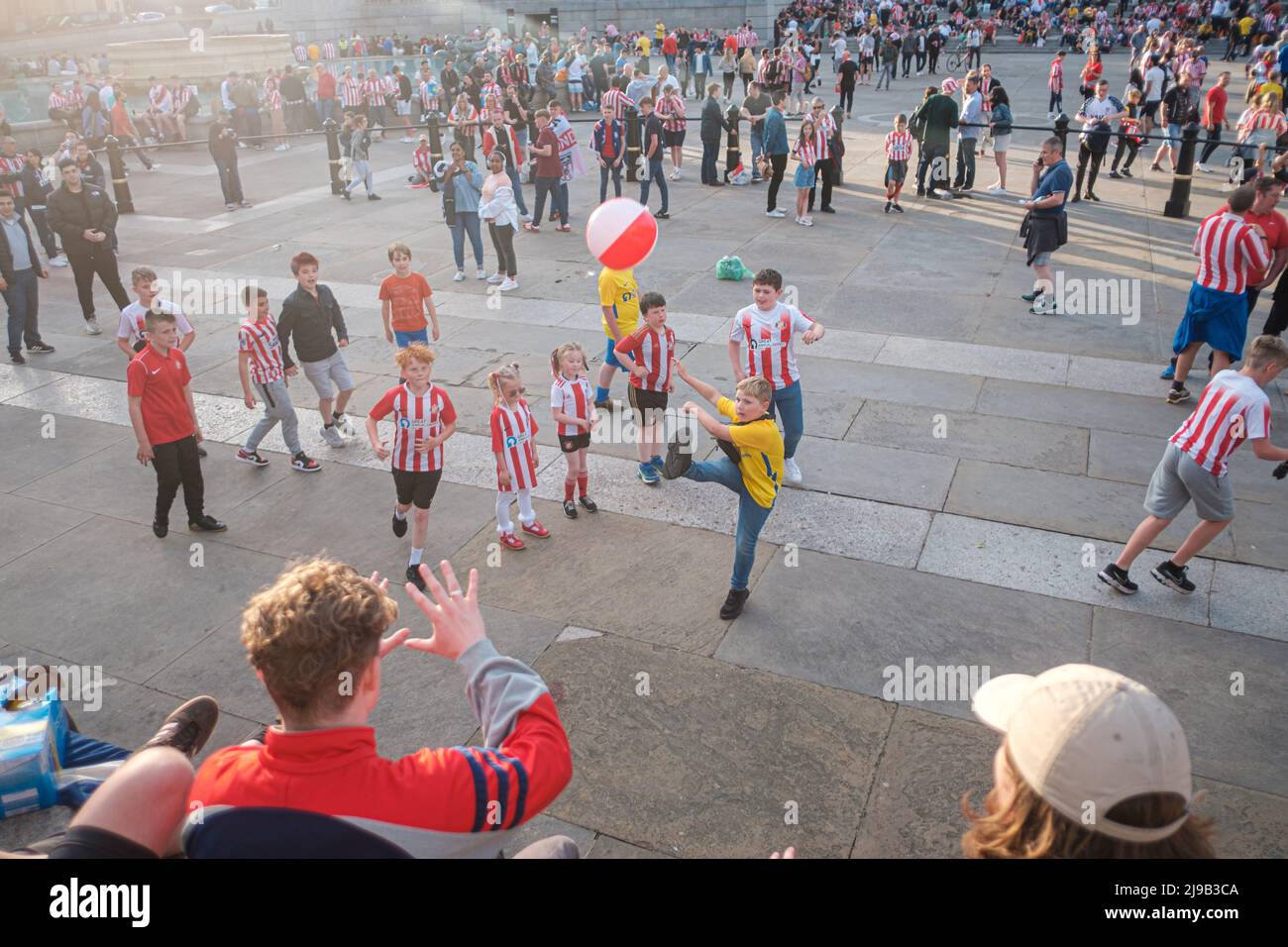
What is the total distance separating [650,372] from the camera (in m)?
7.37

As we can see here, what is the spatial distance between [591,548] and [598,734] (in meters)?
2.03

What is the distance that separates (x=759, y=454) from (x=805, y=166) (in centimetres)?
1036

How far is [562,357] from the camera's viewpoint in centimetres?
671

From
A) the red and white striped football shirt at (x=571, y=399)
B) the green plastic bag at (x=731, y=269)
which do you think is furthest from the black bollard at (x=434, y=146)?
the red and white striped football shirt at (x=571, y=399)

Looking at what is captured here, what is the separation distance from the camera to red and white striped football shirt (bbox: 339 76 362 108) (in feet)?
84.7

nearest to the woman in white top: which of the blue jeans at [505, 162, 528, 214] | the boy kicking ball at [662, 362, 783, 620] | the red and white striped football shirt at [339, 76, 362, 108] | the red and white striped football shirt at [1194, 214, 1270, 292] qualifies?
the blue jeans at [505, 162, 528, 214]

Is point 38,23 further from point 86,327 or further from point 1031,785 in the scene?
point 1031,785

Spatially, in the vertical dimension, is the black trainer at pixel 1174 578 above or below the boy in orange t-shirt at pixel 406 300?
below

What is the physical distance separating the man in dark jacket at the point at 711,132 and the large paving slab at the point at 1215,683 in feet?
43.7

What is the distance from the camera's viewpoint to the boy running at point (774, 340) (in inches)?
277

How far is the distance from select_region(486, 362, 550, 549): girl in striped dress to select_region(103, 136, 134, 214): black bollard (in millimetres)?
14784

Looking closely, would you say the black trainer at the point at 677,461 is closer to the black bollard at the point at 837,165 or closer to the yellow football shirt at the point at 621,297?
the yellow football shirt at the point at 621,297

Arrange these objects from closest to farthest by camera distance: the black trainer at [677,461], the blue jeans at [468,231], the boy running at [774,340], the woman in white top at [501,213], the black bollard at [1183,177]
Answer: the black trainer at [677,461], the boy running at [774,340], the woman in white top at [501,213], the blue jeans at [468,231], the black bollard at [1183,177]
